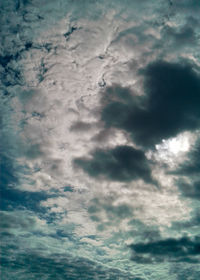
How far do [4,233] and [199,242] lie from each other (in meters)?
16.6

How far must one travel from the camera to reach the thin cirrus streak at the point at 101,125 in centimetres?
599

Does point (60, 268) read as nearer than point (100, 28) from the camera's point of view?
No

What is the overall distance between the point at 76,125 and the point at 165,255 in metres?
15.4

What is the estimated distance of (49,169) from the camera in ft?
34.6

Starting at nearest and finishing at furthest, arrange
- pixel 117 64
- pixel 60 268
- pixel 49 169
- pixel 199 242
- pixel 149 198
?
pixel 117 64 → pixel 49 169 → pixel 149 198 → pixel 199 242 → pixel 60 268

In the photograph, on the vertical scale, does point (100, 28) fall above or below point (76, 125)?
above

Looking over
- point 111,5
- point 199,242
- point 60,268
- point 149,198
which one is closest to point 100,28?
point 111,5

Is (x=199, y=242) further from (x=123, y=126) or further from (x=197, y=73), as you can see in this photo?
(x=197, y=73)

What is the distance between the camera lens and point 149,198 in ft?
37.6

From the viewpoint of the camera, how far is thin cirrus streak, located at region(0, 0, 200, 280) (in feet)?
19.6

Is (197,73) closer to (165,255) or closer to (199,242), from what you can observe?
(199,242)

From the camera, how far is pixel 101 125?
8539 mm

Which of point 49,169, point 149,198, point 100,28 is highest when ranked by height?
point 100,28

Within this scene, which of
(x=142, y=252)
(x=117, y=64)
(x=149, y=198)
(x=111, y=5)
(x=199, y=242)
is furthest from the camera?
(x=142, y=252)
